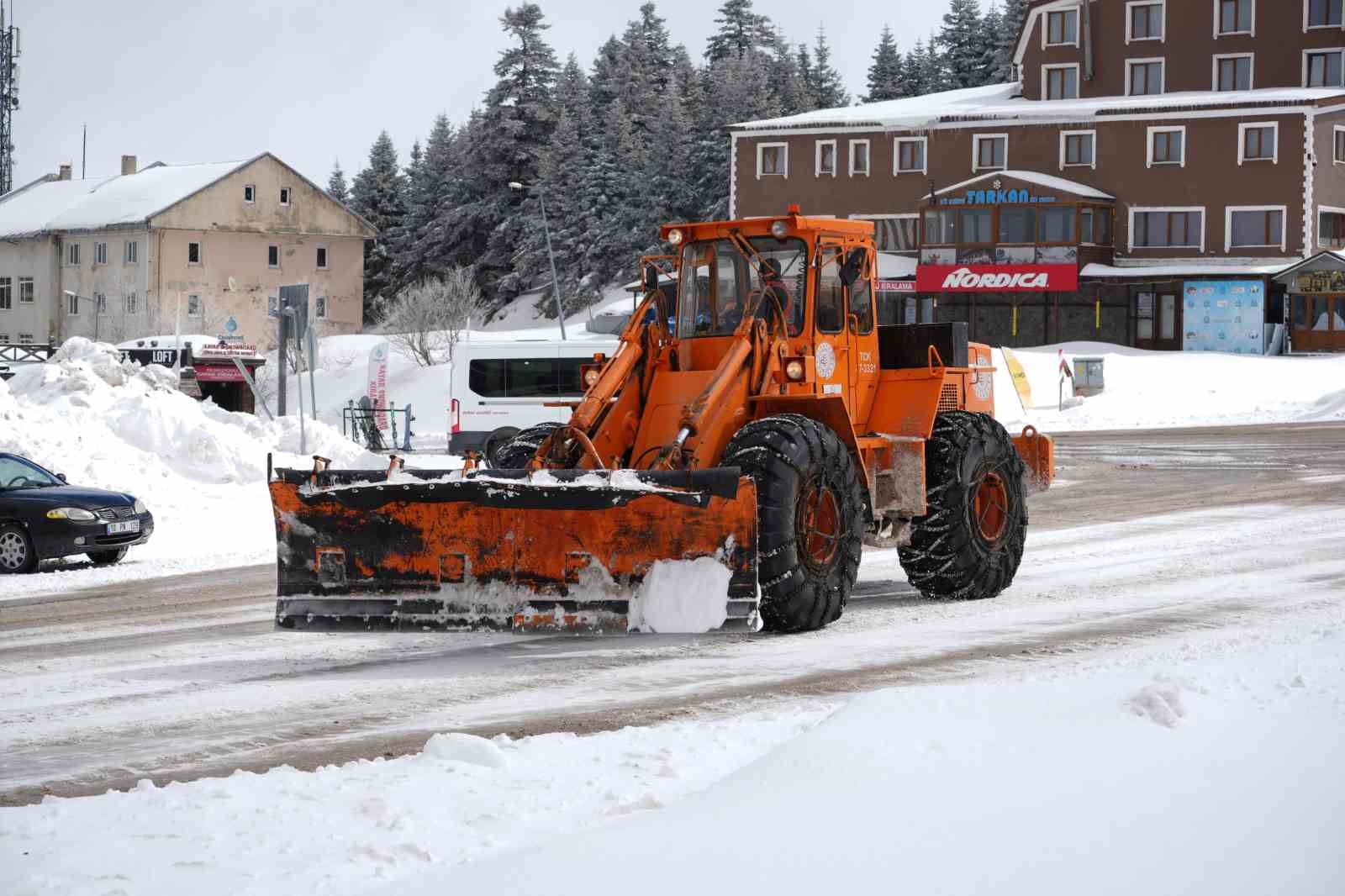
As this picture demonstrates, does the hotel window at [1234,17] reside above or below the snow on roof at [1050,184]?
above

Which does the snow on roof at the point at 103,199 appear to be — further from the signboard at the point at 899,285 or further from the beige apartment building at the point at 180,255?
the signboard at the point at 899,285

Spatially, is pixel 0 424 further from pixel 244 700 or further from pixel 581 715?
pixel 581 715

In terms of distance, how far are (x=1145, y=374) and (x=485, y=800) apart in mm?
Result: 39889

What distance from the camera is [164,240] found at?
74.1 metres

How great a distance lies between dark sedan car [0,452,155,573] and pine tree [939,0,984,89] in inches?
3105

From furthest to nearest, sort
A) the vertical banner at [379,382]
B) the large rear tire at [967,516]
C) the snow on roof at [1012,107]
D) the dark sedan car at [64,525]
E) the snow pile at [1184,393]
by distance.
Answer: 1. the snow on roof at [1012,107]
2. the snow pile at [1184,393]
3. the vertical banner at [379,382]
4. the dark sedan car at [64,525]
5. the large rear tire at [967,516]

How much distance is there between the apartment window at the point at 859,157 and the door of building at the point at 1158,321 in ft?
36.5

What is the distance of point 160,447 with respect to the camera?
21.3 metres

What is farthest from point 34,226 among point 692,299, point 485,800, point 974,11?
point 485,800

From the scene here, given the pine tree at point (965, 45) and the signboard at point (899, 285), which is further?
the pine tree at point (965, 45)

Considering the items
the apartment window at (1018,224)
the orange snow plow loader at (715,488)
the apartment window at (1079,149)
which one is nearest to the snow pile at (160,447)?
the orange snow plow loader at (715,488)

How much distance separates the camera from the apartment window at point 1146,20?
6075 cm

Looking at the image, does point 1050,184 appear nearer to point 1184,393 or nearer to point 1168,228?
point 1168,228

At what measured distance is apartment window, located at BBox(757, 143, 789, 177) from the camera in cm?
6269
